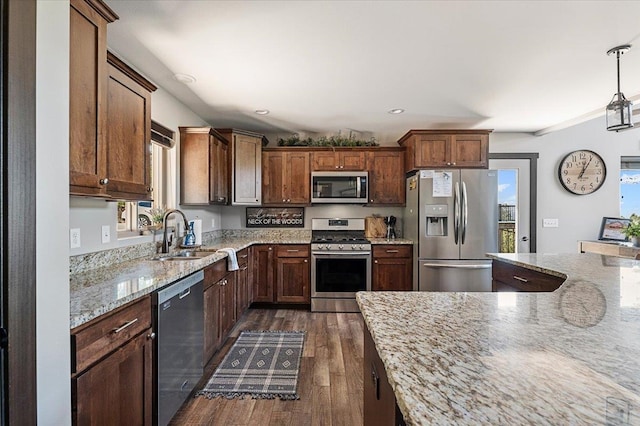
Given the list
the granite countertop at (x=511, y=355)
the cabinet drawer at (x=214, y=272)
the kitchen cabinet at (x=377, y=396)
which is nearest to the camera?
the granite countertop at (x=511, y=355)

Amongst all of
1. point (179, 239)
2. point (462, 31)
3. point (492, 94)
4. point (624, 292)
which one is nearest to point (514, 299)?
point (624, 292)

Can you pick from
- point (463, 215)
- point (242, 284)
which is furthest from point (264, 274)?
point (463, 215)

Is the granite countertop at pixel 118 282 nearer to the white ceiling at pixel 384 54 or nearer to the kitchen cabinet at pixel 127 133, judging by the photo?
the kitchen cabinet at pixel 127 133

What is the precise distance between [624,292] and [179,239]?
131 inches

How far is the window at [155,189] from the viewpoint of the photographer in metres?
2.51

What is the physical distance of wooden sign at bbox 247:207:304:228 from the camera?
461cm

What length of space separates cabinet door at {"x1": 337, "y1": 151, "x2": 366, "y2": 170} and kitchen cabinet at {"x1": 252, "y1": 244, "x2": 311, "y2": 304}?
125 centimetres

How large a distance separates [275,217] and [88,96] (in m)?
3.27

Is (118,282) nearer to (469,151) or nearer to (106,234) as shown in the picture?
(106,234)

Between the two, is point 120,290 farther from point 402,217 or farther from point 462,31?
point 402,217

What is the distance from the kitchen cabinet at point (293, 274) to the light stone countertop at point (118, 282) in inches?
63.1

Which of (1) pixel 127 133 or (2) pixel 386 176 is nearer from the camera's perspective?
(1) pixel 127 133

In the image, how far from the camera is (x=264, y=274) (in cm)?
409

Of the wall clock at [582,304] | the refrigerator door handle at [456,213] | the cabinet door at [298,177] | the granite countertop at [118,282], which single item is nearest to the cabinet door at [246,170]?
the cabinet door at [298,177]
